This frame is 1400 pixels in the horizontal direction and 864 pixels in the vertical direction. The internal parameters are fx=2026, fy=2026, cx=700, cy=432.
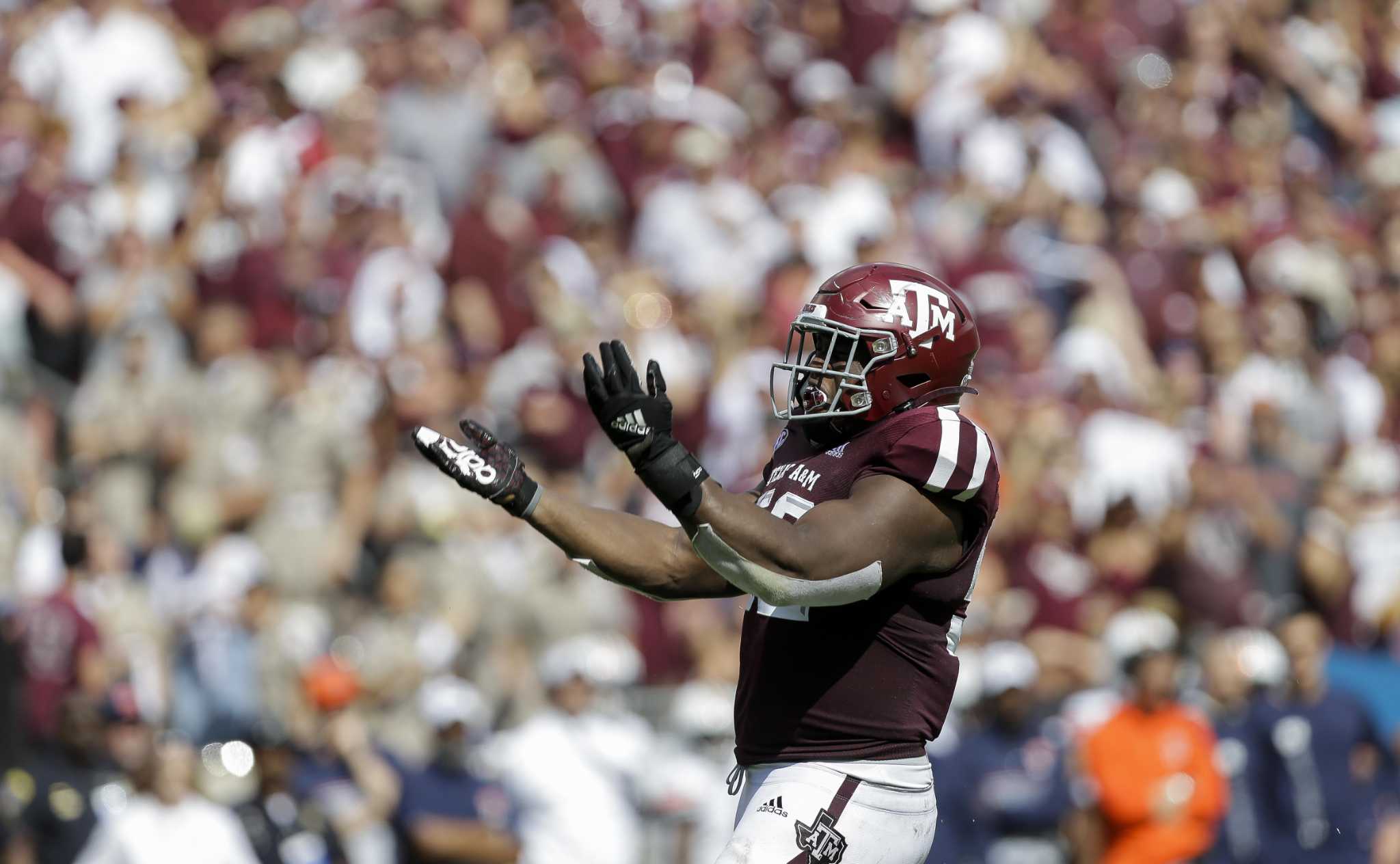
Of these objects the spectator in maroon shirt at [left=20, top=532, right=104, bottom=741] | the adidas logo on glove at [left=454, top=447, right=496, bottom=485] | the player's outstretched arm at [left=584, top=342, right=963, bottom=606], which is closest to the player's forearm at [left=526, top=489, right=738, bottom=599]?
the adidas logo on glove at [left=454, top=447, right=496, bottom=485]

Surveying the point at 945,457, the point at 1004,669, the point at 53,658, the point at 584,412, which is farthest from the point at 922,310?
the point at 584,412

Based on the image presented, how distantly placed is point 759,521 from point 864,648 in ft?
2.10

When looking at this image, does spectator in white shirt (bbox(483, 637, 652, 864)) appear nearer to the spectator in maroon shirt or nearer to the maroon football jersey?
the spectator in maroon shirt

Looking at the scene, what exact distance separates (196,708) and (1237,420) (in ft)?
22.2

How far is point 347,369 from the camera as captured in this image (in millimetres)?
11039

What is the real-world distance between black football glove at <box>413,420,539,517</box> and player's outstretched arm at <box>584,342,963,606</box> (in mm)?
303

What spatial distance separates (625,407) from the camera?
4348 millimetres

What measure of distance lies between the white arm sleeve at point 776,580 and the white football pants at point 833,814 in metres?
0.52

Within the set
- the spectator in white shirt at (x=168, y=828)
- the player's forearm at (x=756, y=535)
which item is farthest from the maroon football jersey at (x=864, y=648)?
the spectator in white shirt at (x=168, y=828)

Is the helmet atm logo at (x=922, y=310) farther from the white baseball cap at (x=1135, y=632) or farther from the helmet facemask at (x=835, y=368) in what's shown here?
the white baseball cap at (x=1135, y=632)

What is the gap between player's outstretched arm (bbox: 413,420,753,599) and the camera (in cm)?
458

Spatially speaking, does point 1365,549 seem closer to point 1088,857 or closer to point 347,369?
point 1088,857

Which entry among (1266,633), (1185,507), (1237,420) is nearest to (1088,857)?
(1266,633)

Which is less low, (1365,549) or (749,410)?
(749,410)
